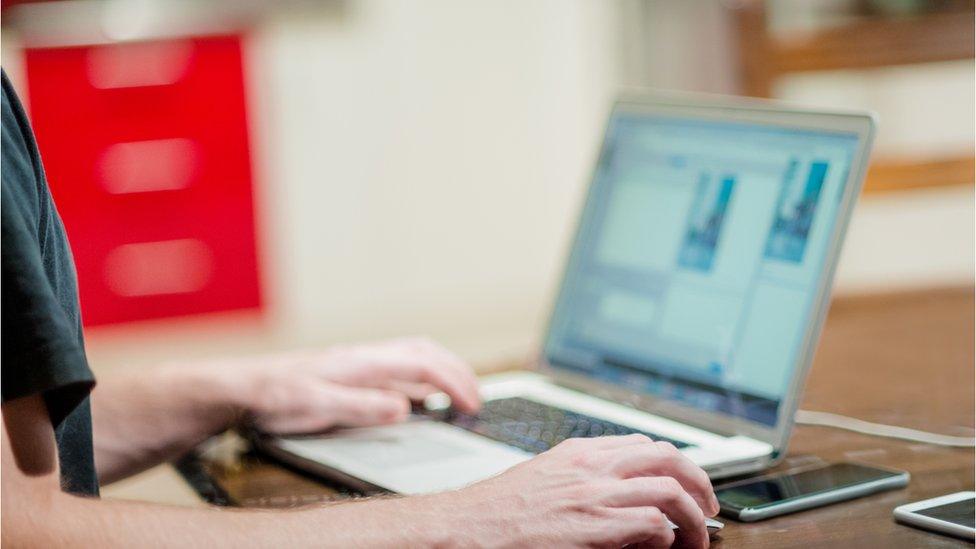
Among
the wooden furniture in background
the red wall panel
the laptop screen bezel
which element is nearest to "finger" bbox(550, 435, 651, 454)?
the laptop screen bezel

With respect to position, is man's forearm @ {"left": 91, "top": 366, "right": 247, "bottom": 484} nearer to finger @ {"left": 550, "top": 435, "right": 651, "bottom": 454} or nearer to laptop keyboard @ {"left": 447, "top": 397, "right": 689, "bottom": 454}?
laptop keyboard @ {"left": 447, "top": 397, "right": 689, "bottom": 454}

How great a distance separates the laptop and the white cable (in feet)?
0.35

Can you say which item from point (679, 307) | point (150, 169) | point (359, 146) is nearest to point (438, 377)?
point (679, 307)

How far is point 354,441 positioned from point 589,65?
10.3ft

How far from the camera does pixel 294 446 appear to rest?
1.06 m

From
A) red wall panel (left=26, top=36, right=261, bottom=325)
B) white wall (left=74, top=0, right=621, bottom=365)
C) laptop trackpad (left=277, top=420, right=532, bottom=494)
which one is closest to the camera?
laptop trackpad (left=277, top=420, right=532, bottom=494)

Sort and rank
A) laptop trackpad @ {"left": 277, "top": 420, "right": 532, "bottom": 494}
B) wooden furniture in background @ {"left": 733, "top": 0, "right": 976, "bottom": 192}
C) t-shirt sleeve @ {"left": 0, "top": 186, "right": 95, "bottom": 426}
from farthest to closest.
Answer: wooden furniture in background @ {"left": 733, "top": 0, "right": 976, "bottom": 192}
laptop trackpad @ {"left": 277, "top": 420, "right": 532, "bottom": 494}
t-shirt sleeve @ {"left": 0, "top": 186, "right": 95, "bottom": 426}

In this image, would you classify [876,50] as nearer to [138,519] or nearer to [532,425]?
[532,425]

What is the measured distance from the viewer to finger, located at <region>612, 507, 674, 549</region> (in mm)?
718

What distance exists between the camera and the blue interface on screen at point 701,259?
3.19 ft

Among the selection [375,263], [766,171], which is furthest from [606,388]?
[375,263]

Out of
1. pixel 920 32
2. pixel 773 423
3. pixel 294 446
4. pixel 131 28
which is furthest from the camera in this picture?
pixel 131 28

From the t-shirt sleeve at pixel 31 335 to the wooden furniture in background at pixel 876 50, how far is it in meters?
1.62

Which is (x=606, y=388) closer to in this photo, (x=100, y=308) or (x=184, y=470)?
(x=184, y=470)
